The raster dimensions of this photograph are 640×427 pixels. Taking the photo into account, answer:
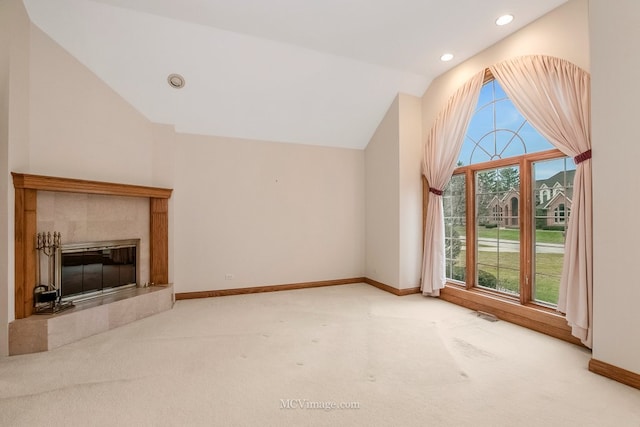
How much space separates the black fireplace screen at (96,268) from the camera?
308cm

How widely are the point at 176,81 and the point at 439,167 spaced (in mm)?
3725

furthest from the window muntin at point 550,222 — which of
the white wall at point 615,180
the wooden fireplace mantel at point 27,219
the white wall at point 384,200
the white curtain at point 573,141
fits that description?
the wooden fireplace mantel at point 27,219

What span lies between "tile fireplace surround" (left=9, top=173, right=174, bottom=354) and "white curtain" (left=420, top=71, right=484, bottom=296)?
367 cm

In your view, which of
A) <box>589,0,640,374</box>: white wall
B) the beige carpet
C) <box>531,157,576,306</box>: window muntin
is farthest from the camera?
<box>531,157,576,306</box>: window muntin

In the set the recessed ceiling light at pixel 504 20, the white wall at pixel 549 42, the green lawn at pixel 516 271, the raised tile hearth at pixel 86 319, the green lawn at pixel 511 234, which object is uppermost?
the recessed ceiling light at pixel 504 20

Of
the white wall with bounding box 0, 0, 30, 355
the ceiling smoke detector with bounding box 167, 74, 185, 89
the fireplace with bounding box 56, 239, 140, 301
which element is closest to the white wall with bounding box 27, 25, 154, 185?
the white wall with bounding box 0, 0, 30, 355

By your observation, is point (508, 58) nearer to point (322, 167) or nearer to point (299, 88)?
point (299, 88)

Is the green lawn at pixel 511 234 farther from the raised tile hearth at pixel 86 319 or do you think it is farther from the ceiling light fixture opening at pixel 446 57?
the raised tile hearth at pixel 86 319

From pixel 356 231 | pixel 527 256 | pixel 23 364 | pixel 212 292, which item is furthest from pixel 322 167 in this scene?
pixel 23 364

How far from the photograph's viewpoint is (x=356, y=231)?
5.25 m

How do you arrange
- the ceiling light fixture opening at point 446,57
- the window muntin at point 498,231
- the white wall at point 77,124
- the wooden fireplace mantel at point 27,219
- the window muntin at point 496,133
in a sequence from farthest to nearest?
the ceiling light fixture opening at point 446,57 < the window muntin at point 498,231 < the window muntin at point 496,133 < the white wall at point 77,124 < the wooden fireplace mantel at point 27,219

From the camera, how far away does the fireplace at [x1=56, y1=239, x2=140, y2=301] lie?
3070 mm

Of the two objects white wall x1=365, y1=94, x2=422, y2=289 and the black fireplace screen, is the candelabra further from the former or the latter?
white wall x1=365, y1=94, x2=422, y2=289

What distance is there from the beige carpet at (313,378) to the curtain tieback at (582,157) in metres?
1.73
